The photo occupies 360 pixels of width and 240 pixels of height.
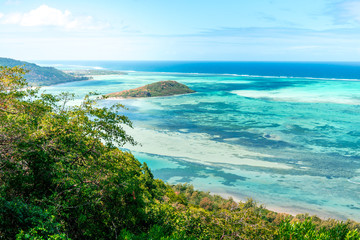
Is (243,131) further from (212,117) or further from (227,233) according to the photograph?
(227,233)

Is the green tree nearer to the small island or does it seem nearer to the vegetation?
the vegetation

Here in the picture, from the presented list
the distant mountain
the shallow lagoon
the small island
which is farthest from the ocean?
the distant mountain

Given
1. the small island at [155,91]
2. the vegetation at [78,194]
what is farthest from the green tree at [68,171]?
the small island at [155,91]

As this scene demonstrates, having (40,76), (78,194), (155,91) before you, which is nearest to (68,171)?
(78,194)

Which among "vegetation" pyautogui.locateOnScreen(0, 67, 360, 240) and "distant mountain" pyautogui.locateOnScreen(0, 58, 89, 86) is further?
"distant mountain" pyautogui.locateOnScreen(0, 58, 89, 86)

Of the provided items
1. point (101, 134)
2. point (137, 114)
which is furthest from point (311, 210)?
point (137, 114)

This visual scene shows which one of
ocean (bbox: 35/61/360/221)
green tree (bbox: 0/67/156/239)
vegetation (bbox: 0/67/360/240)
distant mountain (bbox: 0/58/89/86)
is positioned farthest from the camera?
distant mountain (bbox: 0/58/89/86)
